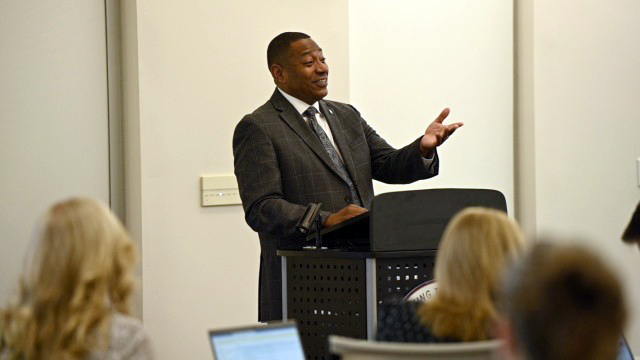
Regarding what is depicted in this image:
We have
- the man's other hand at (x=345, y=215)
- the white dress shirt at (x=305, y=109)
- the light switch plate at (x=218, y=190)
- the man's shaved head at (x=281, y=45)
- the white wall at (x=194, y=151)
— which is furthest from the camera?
the light switch plate at (x=218, y=190)

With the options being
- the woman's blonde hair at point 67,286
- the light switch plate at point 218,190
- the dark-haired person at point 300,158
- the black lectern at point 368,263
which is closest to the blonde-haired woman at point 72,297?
the woman's blonde hair at point 67,286

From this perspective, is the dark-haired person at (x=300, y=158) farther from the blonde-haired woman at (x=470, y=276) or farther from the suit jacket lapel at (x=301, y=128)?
the blonde-haired woman at (x=470, y=276)

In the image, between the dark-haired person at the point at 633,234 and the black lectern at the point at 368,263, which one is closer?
the dark-haired person at the point at 633,234

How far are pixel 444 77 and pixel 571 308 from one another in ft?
16.3

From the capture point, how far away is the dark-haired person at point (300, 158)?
3.99 meters

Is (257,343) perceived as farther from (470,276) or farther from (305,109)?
(305,109)

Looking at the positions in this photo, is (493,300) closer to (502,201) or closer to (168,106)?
(502,201)

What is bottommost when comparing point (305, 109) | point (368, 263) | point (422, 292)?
point (422, 292)

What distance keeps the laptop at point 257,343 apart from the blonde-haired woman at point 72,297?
0.54ft

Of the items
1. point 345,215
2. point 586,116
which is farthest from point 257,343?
point 586,116

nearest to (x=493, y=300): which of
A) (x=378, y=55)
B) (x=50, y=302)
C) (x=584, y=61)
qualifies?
(x=50, y=302)

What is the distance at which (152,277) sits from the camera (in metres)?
5.16

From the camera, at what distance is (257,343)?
2.34 m

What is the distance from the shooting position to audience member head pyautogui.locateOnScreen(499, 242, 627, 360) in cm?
130
